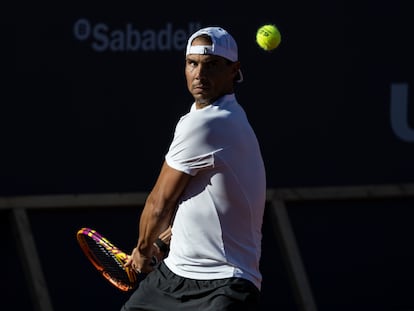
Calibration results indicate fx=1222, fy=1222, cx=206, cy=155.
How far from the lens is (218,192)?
4.11m

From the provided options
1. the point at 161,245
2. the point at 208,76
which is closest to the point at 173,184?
the point at 161,245

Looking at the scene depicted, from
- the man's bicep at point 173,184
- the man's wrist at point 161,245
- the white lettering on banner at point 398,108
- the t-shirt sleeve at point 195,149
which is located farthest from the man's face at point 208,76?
the white lettering on banner at point 398,108

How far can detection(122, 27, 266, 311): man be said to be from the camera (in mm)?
4105

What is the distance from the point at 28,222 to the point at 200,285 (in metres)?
2.40

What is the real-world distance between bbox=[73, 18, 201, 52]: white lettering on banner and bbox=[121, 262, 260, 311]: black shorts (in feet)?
7.68

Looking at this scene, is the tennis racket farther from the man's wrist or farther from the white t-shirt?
the white t-shirt

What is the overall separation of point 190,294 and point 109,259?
71 centimetres

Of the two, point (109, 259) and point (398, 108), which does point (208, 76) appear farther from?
point (398, 108)

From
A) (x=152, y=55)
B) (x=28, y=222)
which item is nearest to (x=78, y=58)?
(x=152, y=55)

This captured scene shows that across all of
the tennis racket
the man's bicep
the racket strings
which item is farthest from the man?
the racket strings

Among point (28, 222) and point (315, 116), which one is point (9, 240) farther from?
point (315, 116)

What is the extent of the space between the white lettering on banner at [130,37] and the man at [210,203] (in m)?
2.27

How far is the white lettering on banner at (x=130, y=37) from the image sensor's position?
6.41 m

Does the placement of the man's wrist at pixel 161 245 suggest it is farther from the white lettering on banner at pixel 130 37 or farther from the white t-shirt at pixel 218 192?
the white lettering on banner at pixel 130 37
